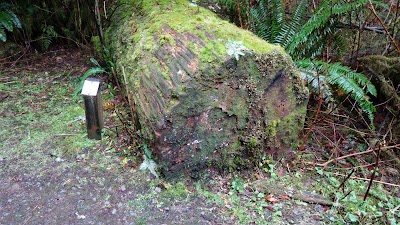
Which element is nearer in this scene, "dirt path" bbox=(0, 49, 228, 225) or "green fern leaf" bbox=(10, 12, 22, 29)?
"dirt path" bbox=(0, 49, 228, 225)

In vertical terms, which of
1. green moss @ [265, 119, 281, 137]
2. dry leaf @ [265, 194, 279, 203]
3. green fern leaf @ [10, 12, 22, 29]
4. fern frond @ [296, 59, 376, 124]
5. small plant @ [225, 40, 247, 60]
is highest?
green fern leaf @ [10, 12, 22, 29]

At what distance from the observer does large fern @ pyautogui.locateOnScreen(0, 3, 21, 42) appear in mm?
4104

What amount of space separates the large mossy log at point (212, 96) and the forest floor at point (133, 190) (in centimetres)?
21

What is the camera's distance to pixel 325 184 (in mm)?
2816

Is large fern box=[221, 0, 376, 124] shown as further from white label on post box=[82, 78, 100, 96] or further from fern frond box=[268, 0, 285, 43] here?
white label on post box=[82, 78, 100, 96]

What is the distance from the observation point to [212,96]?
98.4 inches

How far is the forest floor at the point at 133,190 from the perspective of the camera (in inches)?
93.8

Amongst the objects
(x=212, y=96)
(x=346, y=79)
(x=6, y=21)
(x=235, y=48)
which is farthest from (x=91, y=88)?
(x=346, y=79)

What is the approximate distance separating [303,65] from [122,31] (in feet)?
6.95

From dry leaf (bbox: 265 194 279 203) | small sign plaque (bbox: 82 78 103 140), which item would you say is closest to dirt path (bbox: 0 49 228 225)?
small sign plaque (bbox: 82 78 103 140)

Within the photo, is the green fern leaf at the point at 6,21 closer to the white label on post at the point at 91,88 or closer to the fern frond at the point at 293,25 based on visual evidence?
the white label on post at the point at 91,88

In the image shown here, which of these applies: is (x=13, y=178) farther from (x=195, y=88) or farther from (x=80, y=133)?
(x=195, y=88)

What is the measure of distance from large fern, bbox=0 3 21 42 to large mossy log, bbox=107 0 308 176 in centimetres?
219

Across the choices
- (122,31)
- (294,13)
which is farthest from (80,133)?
(294,13)
